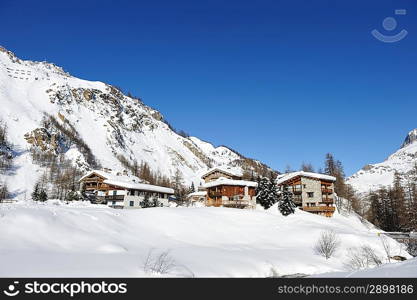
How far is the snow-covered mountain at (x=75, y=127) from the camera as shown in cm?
11338

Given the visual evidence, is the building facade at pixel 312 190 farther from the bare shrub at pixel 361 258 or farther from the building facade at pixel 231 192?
the bare shrub at pixel 361 258

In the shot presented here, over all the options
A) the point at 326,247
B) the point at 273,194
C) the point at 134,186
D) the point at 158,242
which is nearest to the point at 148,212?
the point at 158,242

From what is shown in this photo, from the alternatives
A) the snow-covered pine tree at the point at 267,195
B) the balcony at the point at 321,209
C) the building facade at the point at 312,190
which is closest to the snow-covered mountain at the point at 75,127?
the snow-covered pine tree at the point at 267,195

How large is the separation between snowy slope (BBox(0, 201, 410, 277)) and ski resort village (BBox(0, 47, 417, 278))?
131mm

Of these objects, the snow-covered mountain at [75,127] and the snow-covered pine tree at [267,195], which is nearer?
the snow-covered pine tree at [267,195]

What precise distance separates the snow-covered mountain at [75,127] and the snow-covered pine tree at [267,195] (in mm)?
62969

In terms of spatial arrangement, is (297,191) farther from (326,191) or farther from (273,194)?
(273,194)

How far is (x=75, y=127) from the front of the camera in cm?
14462

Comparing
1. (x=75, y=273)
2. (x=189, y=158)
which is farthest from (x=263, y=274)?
(x=189, y=158)

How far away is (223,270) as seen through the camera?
2214 centimetres

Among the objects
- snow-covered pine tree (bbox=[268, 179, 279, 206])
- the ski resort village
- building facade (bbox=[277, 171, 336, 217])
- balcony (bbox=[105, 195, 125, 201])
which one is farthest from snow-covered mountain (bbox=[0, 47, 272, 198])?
building facade (bbox=[277, 171, 336, 217])

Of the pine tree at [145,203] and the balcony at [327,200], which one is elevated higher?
the balcony at [327,200]

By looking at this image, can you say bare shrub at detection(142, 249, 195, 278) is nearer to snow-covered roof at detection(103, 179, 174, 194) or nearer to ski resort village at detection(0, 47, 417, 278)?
ski resort village at detection(0, 47, 417, 278)

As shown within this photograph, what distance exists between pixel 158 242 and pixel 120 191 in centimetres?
4445
